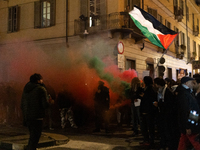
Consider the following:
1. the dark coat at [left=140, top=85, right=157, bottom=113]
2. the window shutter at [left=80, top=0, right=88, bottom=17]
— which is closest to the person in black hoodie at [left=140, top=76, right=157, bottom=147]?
the dark coat at [left=140, top=85, right=157, bottom=113]

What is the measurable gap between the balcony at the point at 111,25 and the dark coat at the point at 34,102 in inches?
307

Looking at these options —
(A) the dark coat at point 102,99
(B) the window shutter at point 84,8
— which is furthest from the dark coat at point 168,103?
(B) the window shutter at point 84,8

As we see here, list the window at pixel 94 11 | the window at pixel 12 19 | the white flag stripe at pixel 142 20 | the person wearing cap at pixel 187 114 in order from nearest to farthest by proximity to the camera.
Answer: the person wearing cap at pixel 187 114, the white flag stripe at pixel 142 20, the window at pixel 94 11, the window at pixel 12 19

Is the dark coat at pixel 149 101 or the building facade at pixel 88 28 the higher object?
A: the building facade at pixel 88 28

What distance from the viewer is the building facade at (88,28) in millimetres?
12109

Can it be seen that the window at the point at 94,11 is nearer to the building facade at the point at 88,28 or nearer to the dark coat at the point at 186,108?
the building facade at the point at 88,28

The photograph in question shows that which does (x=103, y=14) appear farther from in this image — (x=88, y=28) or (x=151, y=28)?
(x=151, y=28)

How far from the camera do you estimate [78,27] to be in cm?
1320

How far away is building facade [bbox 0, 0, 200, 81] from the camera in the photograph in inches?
477

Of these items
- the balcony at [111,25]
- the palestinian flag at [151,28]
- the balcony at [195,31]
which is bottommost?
the palestinian flag at [151,28]

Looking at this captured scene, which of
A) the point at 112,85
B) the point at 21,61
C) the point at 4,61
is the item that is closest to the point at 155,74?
the point at 112,85

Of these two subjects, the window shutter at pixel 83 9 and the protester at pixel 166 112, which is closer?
the protester at pixel 166 112

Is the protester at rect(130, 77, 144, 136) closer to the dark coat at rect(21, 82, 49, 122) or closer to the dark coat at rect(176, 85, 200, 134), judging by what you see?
the dark coat at rect(176, 85, 200, 134)

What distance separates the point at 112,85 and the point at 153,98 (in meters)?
4.65
